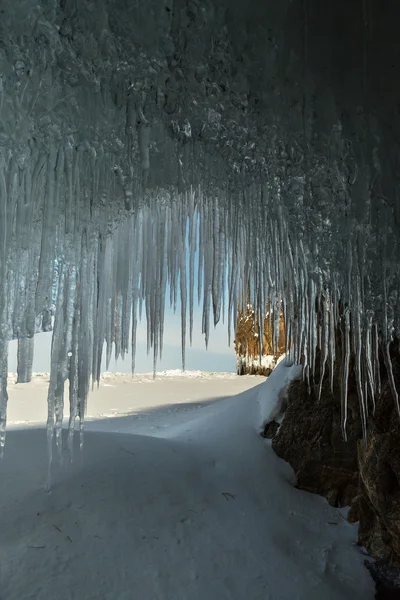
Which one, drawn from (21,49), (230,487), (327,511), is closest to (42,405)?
(230,487)

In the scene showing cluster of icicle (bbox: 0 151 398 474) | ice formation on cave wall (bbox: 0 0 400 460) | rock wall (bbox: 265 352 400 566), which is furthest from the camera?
rock wall (bbox: 265 352 400 566)

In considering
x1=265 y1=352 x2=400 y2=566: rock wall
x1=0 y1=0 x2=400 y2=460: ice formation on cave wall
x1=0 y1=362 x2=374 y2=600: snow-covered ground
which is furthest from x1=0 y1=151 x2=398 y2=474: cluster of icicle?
x1=0 y1=362 x2=374 y2=600: snow-covered ground

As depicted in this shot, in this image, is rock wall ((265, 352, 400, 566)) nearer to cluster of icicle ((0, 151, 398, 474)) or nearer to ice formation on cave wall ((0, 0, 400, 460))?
cluster of icicle ((0, 151, 398, 474))

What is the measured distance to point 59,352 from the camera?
2932mm

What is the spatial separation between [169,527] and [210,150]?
2.83 m

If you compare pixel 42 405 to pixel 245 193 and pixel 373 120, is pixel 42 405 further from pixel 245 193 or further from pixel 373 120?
pixel 373 120

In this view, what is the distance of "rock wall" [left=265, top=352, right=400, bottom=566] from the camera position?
2936 millimetres

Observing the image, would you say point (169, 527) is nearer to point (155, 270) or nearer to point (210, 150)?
point (155, 270)

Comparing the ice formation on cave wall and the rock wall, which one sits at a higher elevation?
the ice formation on cave wall

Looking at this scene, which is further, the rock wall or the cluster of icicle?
the rock wall

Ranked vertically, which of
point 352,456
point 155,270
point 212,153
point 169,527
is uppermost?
point 212,153

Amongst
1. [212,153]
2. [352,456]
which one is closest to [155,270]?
[212,153]

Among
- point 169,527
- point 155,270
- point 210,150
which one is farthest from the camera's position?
point 155,270

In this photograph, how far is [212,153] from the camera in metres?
2.66
